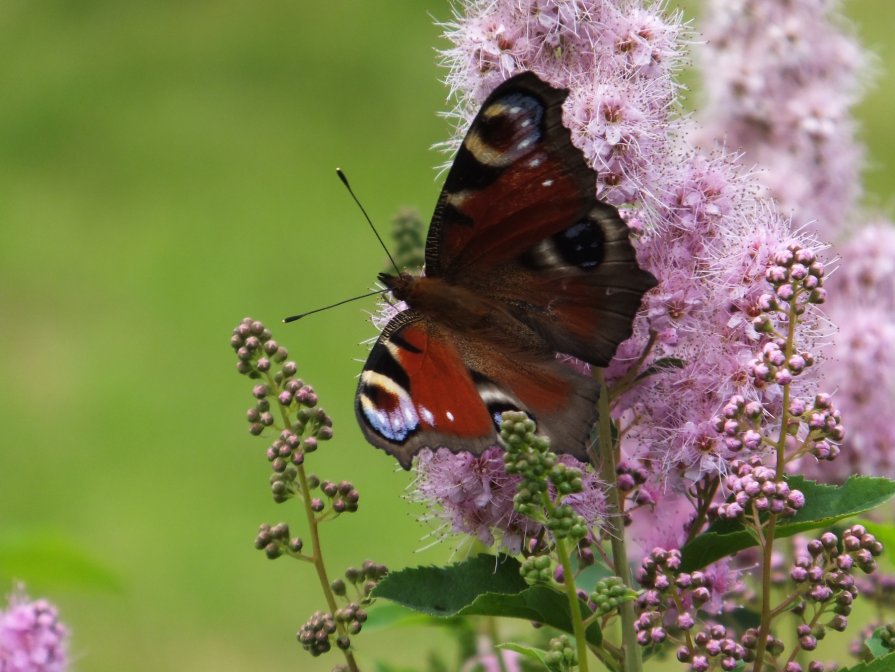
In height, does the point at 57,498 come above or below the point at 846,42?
above

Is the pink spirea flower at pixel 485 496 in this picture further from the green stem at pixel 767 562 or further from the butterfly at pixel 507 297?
the green stem at pixel 767 562

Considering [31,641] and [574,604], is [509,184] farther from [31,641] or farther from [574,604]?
[31,641]

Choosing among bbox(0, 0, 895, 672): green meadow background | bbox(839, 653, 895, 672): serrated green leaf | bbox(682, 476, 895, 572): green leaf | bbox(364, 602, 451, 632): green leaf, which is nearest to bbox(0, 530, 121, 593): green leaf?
bbox(364, 602, 451, 632): green leaf

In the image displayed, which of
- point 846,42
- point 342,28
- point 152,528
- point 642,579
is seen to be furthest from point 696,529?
point 342,28

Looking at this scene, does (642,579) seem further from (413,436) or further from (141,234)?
(141,234)

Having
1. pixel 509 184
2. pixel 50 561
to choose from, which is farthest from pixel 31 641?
pixel 509 184
